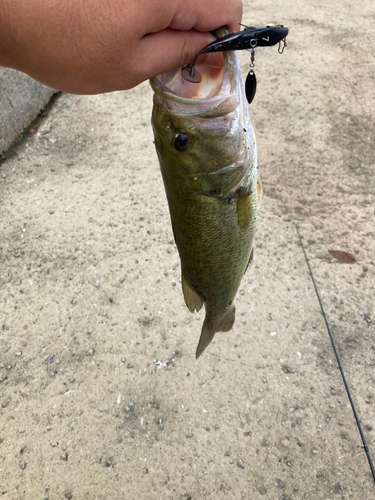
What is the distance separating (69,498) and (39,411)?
0.52m

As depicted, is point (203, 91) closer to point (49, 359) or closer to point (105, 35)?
point (105, 35)

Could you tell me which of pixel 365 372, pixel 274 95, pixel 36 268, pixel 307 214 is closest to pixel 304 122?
pixel 274 95

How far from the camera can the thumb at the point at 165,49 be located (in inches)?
41.2

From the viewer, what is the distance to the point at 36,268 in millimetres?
3033

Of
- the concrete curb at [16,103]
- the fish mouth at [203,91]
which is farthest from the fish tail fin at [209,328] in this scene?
the concrete curb at [16,103]

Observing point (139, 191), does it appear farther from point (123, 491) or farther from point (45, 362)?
point (123, 491)

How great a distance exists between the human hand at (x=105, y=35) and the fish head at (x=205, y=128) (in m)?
0.10

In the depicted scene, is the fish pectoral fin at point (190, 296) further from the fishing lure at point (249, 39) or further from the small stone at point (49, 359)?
the small stone at point (49, 359)

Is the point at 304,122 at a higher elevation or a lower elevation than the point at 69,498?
higher

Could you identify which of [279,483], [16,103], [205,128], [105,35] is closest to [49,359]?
[279,483]

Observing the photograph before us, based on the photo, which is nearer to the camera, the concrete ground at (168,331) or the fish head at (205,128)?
the fish head at (205,128)

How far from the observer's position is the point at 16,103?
4.05 m

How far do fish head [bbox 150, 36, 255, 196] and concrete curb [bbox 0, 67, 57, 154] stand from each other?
10.5 ft

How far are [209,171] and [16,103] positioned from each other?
3512mm
